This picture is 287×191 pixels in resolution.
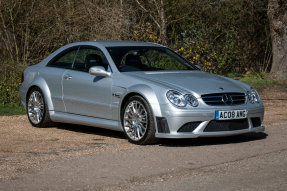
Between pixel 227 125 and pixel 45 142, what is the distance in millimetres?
2737

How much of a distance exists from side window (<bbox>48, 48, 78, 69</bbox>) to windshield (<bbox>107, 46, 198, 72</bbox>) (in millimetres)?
864

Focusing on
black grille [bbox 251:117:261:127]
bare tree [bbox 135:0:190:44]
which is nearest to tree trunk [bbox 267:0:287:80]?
bare tree [bbox 135:0:190:44]

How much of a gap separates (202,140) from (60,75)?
2.71 m

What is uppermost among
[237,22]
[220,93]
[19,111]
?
[237,22]

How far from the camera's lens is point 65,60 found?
8.70 metres

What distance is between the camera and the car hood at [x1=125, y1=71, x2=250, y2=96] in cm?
687

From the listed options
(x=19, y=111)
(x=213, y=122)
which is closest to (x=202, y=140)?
(x=213, y=122)

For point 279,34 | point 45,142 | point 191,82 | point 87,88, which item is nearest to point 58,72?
point 87,88

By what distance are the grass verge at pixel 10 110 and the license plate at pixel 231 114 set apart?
5.59 m

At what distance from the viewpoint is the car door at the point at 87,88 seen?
755cm

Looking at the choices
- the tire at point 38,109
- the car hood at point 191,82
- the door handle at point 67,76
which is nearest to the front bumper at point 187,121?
the car hood at point 191,82

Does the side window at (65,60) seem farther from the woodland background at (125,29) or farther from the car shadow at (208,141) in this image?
the woodland background at (125,29)

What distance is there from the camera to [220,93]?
273 inches

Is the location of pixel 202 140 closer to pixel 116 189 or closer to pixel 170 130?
pixel 170 130
